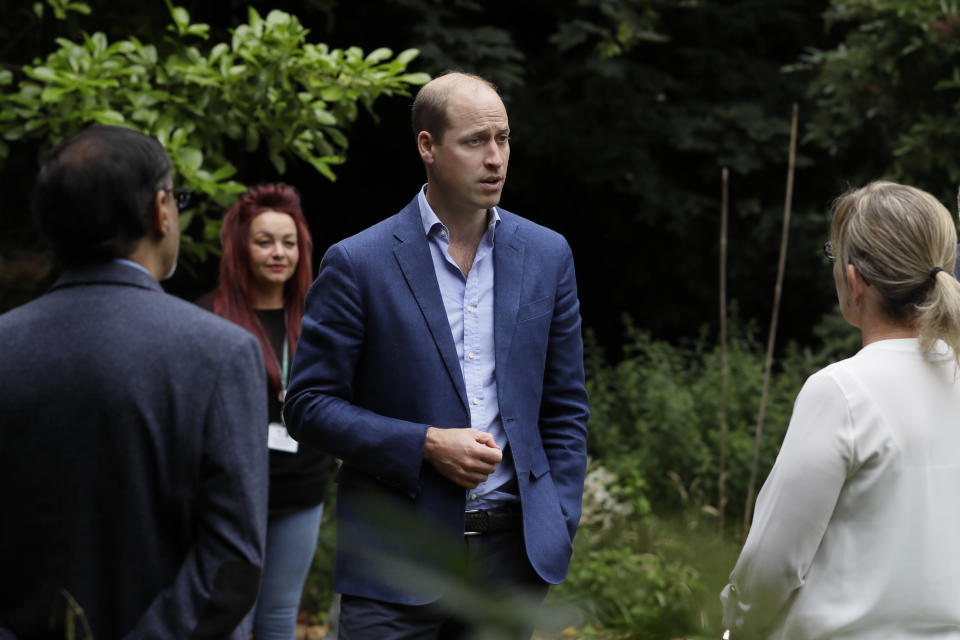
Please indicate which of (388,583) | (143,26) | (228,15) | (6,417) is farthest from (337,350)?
(228,15)

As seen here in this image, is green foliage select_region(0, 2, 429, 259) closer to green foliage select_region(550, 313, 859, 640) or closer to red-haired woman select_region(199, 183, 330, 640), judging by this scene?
red-haired woman select_region(199, 183, 330, 640)

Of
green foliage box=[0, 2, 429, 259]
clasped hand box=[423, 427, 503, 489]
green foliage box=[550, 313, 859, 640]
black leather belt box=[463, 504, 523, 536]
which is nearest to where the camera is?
clasped hand box=[423, 427, 503, 489]

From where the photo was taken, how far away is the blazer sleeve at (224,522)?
178 centimetres

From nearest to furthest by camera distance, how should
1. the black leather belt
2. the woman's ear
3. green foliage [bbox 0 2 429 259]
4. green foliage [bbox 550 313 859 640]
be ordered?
the woman's ear
the black leather belt
green foliage [bbox 0 2 429 259]
green foliage [bbox 550 313 859 640]

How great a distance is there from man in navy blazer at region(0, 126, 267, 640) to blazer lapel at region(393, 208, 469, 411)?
2.70ft

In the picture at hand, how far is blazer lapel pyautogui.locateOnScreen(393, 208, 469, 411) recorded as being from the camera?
8.58 ft

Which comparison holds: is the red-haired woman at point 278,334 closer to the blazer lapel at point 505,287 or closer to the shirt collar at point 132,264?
the blazer lapel at point 505,287

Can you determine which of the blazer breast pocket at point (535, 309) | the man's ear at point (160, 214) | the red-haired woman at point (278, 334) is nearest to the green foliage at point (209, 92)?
the red-haired woman at point (278, 334)

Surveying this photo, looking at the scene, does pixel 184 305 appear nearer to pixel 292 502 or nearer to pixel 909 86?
pixel 292 502

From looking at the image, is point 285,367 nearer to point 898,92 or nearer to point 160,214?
point 160,214

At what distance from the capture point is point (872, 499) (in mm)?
1878

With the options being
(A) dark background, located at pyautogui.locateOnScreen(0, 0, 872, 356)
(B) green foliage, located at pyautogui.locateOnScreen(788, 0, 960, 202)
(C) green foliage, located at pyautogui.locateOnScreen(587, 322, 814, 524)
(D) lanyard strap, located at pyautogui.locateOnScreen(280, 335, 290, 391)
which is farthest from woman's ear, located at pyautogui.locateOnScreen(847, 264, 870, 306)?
(A) dark background, located at pyautogui.locateOnScreen(0, 0, 872, 356)

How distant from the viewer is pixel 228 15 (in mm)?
7363

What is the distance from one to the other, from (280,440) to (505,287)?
135 cm
